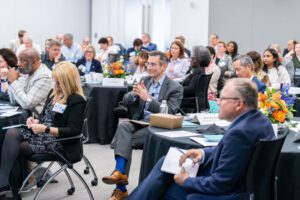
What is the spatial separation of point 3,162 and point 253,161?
2.30 meters

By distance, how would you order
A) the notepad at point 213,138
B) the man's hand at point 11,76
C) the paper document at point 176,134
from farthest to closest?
the man's hand at point 11,76 < the paper document at point 176,134 < the notepad at point 213,138

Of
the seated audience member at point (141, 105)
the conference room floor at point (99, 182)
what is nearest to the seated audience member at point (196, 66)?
the conference room floor at point (99, 182)

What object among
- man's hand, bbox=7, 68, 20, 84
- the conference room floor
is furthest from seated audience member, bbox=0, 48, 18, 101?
the conference room floor

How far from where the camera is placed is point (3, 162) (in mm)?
3914

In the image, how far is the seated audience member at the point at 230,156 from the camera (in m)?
2.49

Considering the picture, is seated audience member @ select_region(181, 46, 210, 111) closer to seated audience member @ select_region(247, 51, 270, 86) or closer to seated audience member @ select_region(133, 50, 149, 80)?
seated audience member @ select_region(247, 51, 270, 86)

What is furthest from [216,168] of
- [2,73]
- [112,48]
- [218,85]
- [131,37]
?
[131,37]

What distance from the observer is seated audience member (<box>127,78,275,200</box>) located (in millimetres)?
2486

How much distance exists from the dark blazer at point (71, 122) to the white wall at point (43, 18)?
8.98m

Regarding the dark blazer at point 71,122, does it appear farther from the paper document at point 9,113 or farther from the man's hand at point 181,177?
the man's hand at point 181,177

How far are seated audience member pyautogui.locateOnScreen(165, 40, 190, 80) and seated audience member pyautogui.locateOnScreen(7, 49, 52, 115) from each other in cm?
367

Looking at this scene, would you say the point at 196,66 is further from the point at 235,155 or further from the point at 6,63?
the point at 235,155

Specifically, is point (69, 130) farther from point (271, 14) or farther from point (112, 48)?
point (271, 14)

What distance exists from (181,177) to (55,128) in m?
1.42
